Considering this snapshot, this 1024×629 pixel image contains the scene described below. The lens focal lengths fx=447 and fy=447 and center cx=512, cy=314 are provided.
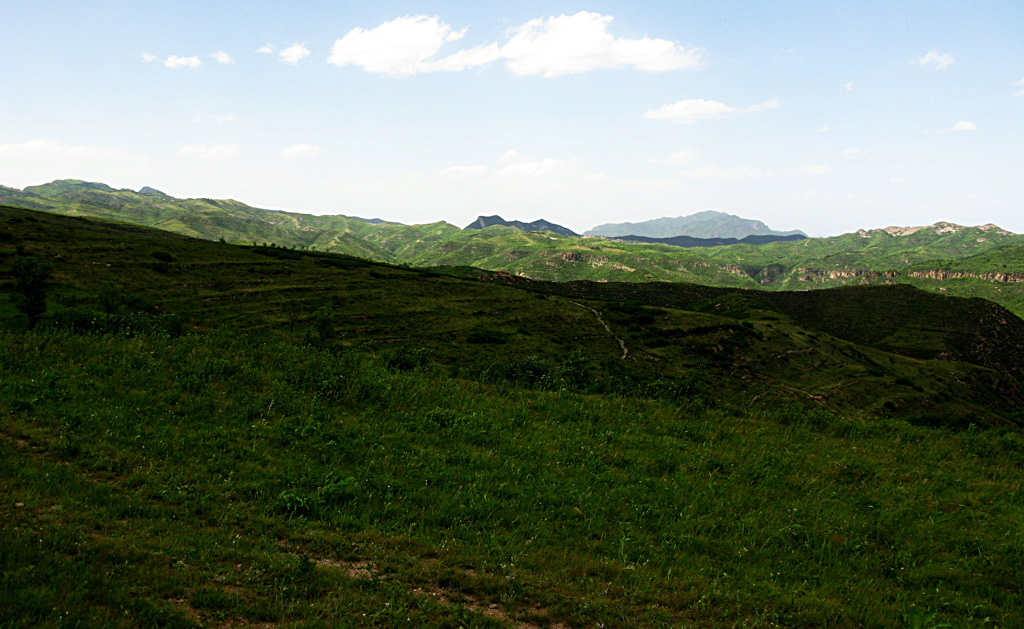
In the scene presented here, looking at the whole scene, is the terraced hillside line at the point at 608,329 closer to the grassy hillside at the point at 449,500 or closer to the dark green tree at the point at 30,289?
the grassy hillside at the point at 449,500

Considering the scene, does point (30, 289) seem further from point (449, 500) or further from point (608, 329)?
point (608, 329)

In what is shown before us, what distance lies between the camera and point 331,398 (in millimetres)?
14820

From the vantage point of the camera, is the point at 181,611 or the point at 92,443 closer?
the point at 181,611

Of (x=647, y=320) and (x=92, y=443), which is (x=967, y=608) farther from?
(x=647, y=320)

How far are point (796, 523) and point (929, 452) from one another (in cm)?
873

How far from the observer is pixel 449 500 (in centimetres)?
980

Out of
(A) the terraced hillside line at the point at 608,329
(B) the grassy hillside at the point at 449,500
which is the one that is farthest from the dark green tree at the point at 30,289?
(A) the terraced hillside line at the point at 608,329

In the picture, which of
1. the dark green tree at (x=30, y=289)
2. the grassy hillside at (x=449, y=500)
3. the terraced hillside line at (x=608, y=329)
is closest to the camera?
the grassy hillside at (x=449, y=500)

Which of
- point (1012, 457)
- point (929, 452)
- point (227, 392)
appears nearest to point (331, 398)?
point (227, 392)

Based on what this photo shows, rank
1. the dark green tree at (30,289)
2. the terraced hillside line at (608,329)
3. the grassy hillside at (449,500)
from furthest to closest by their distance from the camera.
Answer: the terraced hillside line at (608,329) < the dark green tree at (30,289) < the grassy hillside at (449,500)

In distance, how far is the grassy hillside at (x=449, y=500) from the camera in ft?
22.2

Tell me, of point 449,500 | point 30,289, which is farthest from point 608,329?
point 449,500

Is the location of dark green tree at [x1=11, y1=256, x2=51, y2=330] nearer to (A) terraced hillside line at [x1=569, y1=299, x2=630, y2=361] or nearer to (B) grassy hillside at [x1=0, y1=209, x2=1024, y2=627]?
(B) grassy hillside at [x1=0, y1=209, x2=1024, y2=627]

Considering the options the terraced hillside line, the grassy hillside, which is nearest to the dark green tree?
the grassy hillside
